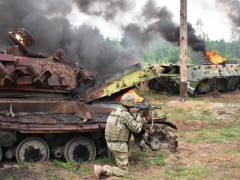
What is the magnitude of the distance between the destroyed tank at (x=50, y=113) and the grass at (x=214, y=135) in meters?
2.06

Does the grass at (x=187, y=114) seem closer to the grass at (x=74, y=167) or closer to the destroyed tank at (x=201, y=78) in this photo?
the destroyed tank at (x=201, y=78)

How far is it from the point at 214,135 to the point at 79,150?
503 centimetres

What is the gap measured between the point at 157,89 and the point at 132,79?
1527 cm

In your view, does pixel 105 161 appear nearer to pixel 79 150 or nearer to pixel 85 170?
pixel 79 150

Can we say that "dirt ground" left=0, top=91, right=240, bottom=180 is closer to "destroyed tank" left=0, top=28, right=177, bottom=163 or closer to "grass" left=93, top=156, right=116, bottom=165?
"grass" left=93, top=156, right=116, bottom=165

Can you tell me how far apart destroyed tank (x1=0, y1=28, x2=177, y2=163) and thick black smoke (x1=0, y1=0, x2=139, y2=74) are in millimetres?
3532

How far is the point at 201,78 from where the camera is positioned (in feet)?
67.9

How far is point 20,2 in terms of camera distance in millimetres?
11945

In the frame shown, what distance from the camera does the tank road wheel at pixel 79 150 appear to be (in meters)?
7.62

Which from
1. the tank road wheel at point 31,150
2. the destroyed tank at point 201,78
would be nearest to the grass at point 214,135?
the tank road wheel at point 31,150

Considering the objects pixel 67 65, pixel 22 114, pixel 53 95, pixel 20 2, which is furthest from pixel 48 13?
pixel 22 114

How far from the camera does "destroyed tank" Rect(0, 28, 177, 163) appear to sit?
709cm

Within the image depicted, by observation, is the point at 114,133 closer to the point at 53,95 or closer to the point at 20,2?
the point at 53,95

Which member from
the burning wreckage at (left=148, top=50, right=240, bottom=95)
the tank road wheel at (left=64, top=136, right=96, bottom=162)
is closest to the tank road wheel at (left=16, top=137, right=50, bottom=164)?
the tank road wheel at (left=64, top=136, right=96, bottom=162)
